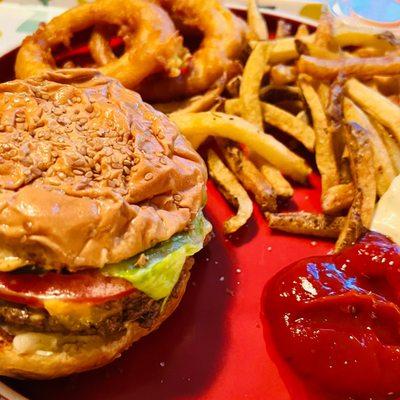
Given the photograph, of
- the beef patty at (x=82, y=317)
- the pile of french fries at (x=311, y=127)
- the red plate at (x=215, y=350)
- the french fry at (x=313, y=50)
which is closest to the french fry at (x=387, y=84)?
the pile of french fries at (x=311, y=127)

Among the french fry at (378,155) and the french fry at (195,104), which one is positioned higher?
the french fry at (195,104)

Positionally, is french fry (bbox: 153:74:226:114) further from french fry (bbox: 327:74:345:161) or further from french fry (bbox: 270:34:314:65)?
french fry (bbox: 327:74:345:161)

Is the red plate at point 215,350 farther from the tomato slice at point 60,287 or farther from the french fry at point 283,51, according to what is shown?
the french fry at point 283,51

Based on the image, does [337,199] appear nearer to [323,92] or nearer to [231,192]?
[231,192]

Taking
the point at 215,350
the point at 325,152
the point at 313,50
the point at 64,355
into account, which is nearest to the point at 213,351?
the point at 215,350

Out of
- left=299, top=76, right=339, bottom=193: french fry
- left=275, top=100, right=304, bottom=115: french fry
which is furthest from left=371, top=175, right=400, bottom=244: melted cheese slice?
left=275, top=100, right=304, bottom=115: french fry

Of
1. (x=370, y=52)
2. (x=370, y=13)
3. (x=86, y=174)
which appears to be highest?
(x=86, y=174)

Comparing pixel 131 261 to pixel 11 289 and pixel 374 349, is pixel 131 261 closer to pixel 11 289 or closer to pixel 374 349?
pixel 11 289
